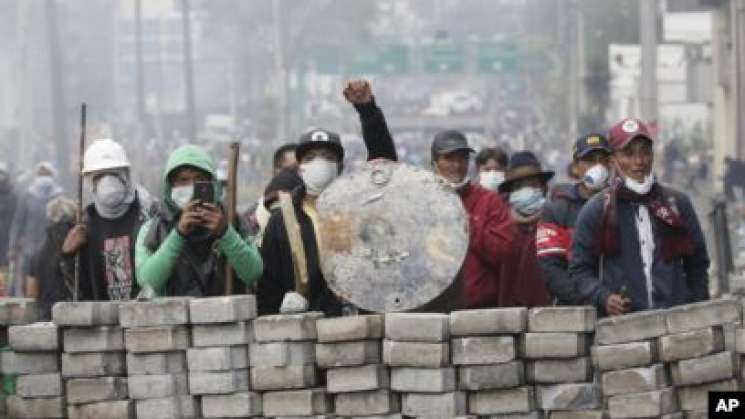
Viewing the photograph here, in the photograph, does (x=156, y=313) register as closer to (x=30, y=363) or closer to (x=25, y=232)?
(x=30, y=363)

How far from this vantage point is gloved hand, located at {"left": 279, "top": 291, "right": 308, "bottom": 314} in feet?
24.5

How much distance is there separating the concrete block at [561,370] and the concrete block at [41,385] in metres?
1.47

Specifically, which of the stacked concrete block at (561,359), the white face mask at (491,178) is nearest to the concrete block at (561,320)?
the stacked concrete block at (561,359)

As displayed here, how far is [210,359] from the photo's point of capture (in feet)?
23.4

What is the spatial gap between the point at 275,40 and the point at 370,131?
71.9 m

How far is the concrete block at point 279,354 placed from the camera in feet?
23.3

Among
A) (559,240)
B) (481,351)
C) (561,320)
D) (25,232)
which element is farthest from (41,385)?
(25,232)

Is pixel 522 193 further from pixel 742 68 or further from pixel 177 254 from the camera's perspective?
pixel 742 68

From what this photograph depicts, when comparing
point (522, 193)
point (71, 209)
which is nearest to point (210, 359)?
point (522, 193)

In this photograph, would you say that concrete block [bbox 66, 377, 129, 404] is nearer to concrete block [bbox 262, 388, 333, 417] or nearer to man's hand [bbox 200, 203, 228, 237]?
concrete block [bbox 262, 388, 333, 417]

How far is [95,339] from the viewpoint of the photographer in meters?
7.34

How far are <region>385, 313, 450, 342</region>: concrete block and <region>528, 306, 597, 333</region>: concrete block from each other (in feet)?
0.83

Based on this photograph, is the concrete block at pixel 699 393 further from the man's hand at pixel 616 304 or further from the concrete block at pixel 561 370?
the man's hand at pixel 616 304

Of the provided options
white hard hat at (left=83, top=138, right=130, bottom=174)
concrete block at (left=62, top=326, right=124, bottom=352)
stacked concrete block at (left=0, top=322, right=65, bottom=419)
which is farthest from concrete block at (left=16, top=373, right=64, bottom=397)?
white hard hat at (left=83, top=138, right=130, bottom=174)
